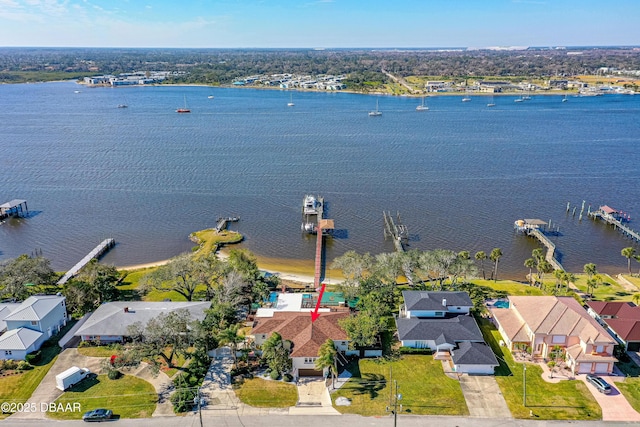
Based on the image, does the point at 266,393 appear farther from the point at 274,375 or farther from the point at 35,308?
the point at 35,308

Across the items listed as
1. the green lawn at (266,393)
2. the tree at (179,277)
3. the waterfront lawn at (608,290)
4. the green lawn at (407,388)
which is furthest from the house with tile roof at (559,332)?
the tree at (179,277)

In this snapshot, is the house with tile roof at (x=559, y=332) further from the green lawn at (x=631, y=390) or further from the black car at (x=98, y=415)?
the black car at (x=98, y=415)

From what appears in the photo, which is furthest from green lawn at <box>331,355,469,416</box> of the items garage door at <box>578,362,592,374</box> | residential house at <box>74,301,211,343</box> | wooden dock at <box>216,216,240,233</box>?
wooden dock at <box>216,216,240,233</box>

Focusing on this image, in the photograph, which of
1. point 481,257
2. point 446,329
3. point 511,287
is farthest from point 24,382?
point 481,257

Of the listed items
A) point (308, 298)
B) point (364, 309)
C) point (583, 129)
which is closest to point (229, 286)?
point (308, 298)

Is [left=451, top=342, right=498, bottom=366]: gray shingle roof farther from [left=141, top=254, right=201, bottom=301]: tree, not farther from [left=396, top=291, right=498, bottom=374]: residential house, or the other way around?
[left=141, top=254, right=201, bottom=301]: tree

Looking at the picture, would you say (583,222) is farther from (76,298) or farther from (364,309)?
(76,298)
